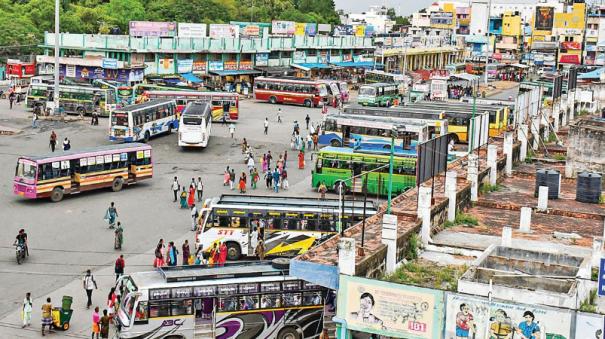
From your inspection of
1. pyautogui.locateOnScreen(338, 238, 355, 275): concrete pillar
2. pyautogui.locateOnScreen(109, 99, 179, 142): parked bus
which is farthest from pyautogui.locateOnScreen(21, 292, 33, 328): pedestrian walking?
pyautogui.locateOnScreen(109, 99, 179, 142): parked bus

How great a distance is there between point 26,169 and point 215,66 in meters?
43.9

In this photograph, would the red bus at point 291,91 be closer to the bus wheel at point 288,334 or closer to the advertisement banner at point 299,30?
the advertisement banner at point 299,30

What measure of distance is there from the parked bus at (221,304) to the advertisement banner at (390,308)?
326 centimetres

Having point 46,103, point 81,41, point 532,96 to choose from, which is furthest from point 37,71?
point 532,96

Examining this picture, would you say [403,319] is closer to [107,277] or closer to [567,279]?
[567,279]

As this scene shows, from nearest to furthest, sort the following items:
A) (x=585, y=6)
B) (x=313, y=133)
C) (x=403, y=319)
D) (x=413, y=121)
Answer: (x=403, y=319)
(x=413, y=121)
(x=313, y=133)
(x=585, y=6)

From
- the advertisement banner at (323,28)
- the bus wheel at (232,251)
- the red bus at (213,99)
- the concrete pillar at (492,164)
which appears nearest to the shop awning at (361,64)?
the advertisement banner at (323,28)

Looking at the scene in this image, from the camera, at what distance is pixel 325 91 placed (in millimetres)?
66562

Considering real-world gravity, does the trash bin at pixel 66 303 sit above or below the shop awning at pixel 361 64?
below

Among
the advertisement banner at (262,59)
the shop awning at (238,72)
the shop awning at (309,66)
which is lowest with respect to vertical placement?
the shop awning at (238,72)

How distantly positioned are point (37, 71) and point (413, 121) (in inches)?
1515

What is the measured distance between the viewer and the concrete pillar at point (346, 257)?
1609 centimetres

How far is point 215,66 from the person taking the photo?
74625 millimetres

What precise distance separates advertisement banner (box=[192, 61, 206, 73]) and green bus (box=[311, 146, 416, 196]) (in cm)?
3853
